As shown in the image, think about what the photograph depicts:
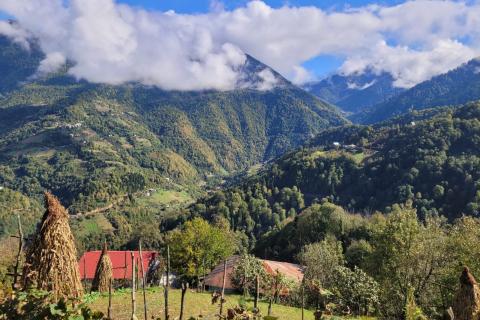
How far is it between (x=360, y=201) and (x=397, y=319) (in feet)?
578

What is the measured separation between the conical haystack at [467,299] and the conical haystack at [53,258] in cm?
1186

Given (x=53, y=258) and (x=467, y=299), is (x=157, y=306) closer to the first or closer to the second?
(x=467, y=299)

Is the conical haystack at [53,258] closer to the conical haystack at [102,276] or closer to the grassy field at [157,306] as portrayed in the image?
the grassy field at [157,306]

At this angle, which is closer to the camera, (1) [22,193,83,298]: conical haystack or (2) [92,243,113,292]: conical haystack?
(1) [22,193,83,298]: conical haystack

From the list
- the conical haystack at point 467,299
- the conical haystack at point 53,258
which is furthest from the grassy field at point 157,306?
the conical haystack at point 53,258

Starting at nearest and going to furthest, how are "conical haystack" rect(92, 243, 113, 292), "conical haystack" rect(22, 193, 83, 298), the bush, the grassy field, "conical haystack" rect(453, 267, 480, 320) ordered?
"conical haystack" rect(22, 193, 83, 298), "conical haystack" rect(453, 267, 480, 320), the grassy field, "conical haystack" rect(92, 243, 113, 292), the bush

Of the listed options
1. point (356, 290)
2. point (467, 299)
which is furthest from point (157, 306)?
point (467, 299)

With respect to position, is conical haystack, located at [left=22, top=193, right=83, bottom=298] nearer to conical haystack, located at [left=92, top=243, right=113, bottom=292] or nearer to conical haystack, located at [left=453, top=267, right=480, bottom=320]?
conical haystack, located at [left=453, top=267, right=480, bottom=320]

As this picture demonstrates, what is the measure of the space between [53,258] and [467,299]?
1257 cm

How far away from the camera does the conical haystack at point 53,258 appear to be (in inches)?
329

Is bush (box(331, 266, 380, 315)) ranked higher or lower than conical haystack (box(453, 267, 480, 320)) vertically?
lower

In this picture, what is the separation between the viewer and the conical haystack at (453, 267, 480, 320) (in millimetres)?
13289

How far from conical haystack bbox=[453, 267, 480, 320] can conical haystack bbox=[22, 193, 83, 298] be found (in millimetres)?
11859

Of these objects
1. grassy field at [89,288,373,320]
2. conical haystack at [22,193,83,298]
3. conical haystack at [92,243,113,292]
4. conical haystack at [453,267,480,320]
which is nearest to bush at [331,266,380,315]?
grassy field at [89,288,373,320]
